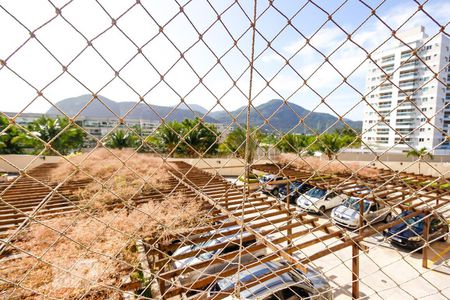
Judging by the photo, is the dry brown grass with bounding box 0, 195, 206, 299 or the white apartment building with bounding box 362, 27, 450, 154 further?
the white apartment building with bounding box 362, 27, 450, 154

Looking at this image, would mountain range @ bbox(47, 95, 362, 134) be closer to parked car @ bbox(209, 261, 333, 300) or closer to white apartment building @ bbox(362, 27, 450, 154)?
parked car @ bbox(209, 261, 333, 300)

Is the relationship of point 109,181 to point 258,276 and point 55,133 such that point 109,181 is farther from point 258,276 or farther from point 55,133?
point 55,133

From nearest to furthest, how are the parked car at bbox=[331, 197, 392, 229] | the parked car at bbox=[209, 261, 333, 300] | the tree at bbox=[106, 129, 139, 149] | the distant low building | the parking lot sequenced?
the distant low building → the parked car at bbox=[209, 261, 333, 300] → the parking lot → the parked car at bbox=[331, 197, 392, 229] → the tree at bbox=[106, 129, 139, 149]

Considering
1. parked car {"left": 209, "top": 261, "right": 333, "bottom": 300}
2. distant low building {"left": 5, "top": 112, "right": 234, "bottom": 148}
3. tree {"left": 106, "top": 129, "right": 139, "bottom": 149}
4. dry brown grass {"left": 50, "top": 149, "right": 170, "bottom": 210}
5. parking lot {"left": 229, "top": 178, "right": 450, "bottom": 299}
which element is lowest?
parking lot {"left": 229, "top": 178, "right": 450, "bottom": 299}

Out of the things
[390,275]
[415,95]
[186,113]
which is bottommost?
[390,275]

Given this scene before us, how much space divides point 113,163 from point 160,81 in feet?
16.2

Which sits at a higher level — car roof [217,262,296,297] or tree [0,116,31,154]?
tree [0,116,31,154]

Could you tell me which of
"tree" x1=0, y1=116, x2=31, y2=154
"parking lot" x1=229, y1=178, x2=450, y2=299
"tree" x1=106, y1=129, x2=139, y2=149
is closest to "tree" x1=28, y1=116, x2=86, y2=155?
"tree" x1=0, y1=116, x2=31, y2=154

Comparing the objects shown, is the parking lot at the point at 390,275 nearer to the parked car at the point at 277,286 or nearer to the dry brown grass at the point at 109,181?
the parked car at the point at 277,286

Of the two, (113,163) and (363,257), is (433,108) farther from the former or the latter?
(113,163)

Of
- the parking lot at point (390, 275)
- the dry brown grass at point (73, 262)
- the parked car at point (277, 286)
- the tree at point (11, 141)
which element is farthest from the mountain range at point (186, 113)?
the tree at point (11, 141)

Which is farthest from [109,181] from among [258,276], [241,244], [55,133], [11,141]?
[11,141]

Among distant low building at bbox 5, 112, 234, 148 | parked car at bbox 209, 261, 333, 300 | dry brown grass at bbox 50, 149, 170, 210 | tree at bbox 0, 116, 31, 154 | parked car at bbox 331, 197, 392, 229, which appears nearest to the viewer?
distant low building at bbox 5, 112, 234, 148

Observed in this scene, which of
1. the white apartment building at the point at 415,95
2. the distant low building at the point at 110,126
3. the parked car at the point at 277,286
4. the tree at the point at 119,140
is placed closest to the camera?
the distant low building at the point at 110,126
